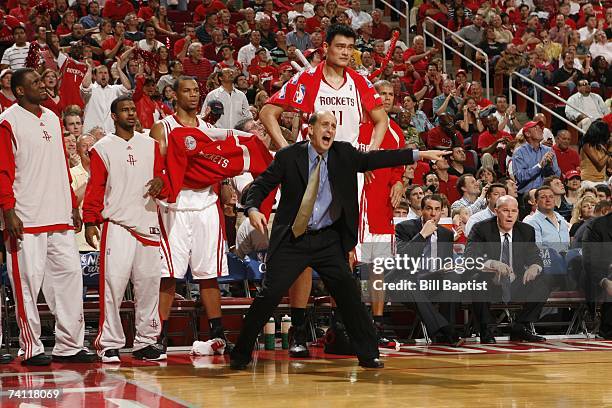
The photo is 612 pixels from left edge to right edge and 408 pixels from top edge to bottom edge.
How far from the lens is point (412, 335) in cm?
990

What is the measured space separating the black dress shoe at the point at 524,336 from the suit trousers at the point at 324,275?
2832mm

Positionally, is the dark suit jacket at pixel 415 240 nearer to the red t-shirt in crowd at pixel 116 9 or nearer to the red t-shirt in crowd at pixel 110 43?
the red t-shirt in crowd at pixel 110 43

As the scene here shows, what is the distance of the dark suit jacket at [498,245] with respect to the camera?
10023 millimetres

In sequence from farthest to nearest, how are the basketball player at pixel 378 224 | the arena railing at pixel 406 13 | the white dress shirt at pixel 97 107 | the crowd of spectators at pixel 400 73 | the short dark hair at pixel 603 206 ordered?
the arena railing at pixel 406 13 → the white dress shirt at pixel 97 107 → the crowd of spectators at pixel 400 73 → the short dark hair at pixel 603 206 → the basketball player at pixel 378 224

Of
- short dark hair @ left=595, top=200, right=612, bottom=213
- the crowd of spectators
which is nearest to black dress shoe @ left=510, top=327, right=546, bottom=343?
the crowd of spectators

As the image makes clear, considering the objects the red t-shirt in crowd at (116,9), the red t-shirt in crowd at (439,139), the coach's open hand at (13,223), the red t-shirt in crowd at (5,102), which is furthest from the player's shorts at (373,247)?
the red t-shirt in crowd at (116,9)

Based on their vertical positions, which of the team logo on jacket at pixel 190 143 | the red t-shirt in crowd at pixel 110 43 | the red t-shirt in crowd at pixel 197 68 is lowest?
the team logo on jacket at pixel 190 143

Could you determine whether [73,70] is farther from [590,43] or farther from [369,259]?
[590,43]

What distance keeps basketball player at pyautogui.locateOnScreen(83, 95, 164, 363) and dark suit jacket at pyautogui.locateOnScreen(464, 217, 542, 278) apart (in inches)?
127

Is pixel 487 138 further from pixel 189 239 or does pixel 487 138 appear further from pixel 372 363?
pixel 372 363

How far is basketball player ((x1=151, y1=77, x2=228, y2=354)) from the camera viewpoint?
28.1 ft

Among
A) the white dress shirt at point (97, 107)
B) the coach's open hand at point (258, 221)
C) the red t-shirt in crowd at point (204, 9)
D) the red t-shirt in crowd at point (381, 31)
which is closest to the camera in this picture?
the coach's open hand at point (258, 221)

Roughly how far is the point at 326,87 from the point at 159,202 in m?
1.61

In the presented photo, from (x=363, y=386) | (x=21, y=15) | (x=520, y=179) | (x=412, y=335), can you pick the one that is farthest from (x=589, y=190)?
(x=21, y=15)
